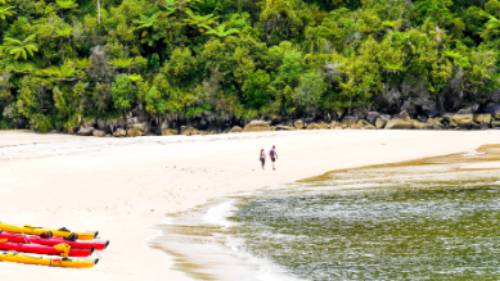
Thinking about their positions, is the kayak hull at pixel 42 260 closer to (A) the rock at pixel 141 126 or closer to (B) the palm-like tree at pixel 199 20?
(A) the rock at pixel 141 126

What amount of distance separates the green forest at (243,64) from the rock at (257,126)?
1385 mm

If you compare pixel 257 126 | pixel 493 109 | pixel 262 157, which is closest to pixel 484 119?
pixel 493 109

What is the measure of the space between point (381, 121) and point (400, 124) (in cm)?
155

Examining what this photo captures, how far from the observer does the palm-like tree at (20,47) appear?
61.7m

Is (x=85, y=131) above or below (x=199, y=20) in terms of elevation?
below

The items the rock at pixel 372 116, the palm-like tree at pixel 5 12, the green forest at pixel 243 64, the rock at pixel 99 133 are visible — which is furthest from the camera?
the palm-like tree at pixel 5 12

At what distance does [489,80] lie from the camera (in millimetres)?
60688

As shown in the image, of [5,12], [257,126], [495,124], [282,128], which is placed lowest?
[495,124]

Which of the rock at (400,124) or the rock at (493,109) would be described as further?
the rock at (493,109)

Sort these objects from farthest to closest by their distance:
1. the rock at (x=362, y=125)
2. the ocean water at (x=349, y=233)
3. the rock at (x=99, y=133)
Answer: the rock at (x=99, y=133)
the rock at (x=362, y=125)
the ocean water at (x=349, y=233)

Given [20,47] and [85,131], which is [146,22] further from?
[85,131]

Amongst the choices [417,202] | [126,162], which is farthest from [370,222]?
[126,162]

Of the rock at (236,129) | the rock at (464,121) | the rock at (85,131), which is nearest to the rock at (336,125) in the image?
the rock at (236,129)

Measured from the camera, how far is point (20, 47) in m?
62.3
